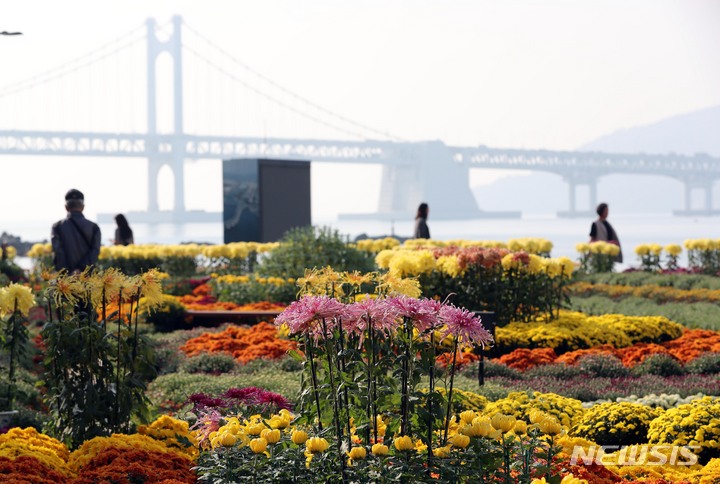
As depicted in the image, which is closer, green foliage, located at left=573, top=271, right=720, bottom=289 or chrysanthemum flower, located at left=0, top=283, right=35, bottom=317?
chrysanthemum flower, located at left=0, top=283, right=35, bottom=317

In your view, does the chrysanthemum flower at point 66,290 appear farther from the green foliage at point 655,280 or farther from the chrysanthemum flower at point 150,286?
the green foliage at point 655,280

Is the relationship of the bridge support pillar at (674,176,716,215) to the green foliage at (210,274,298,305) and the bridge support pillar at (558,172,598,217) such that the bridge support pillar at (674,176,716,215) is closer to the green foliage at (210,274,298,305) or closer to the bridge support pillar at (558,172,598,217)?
the bridge support pillar at (558,172,598,217)

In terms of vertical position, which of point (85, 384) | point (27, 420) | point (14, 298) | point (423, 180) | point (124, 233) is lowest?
point (27, 420)

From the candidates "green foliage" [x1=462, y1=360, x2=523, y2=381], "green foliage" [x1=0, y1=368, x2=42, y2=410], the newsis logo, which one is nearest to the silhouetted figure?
"green foliage" [x1=0, y1=368, x2=42, y2=410]

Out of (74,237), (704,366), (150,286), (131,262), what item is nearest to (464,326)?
(150,286)

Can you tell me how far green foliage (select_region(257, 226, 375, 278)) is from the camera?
11.6m

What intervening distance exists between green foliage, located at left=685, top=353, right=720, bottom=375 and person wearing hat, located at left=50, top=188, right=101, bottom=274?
496cm

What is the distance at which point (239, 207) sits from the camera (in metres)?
18.2

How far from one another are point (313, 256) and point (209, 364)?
411 centimetres

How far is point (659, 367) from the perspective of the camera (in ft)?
23.7

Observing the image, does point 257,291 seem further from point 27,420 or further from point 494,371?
point 27,420

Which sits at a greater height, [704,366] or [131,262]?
[131,262]

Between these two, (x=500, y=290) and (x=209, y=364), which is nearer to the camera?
(x=209, y=364)

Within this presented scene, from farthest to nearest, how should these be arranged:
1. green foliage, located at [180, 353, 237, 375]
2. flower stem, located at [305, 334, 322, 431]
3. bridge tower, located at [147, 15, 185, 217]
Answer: bridge tower, located at [147, 15, 185, 217], green foliage, located at [180, 353, 237, 375], flower stem, located at [305, 334, 322, 431]
